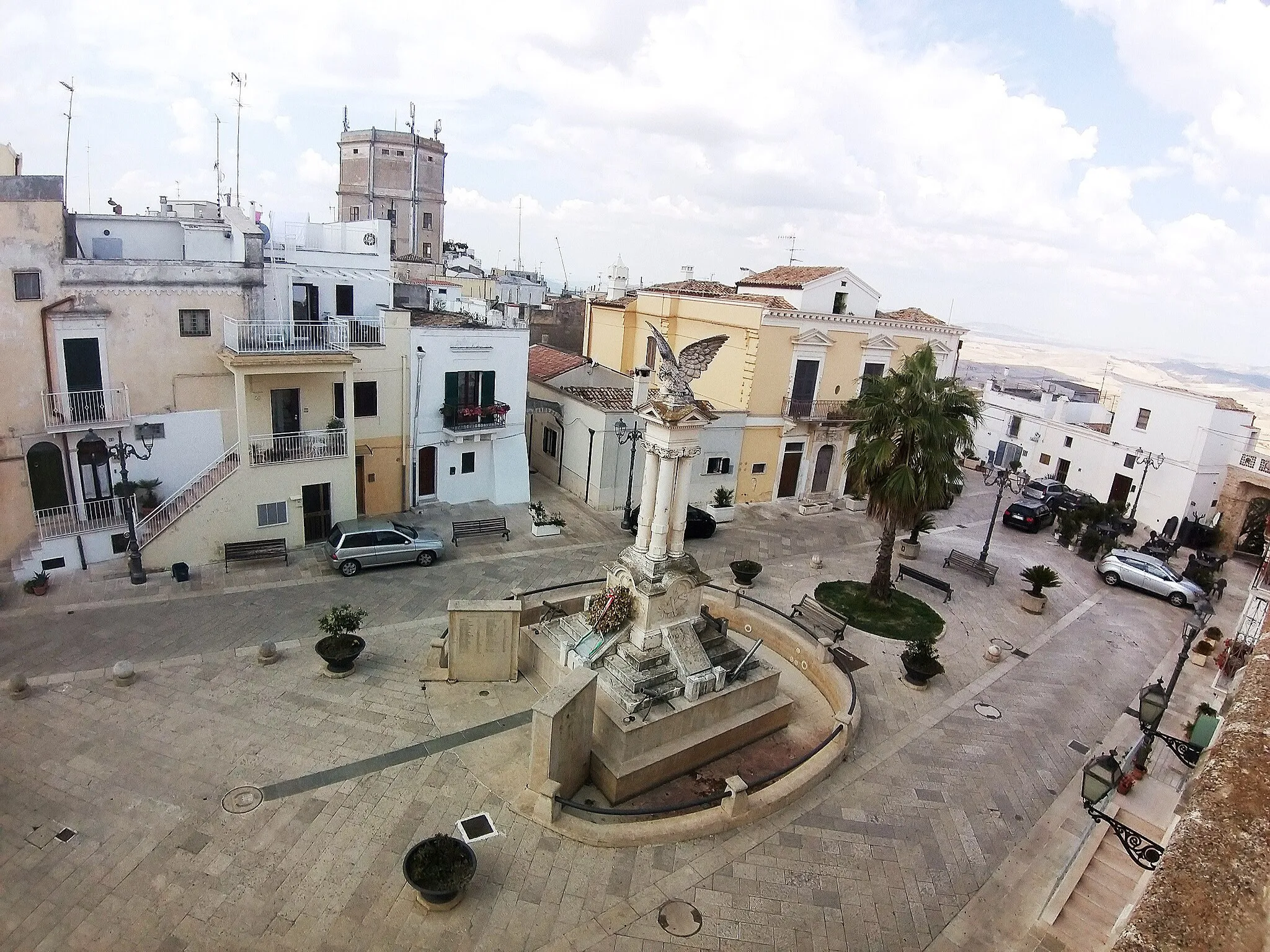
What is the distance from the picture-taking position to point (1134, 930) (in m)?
3.49

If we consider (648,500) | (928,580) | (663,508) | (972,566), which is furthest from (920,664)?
(972,566)

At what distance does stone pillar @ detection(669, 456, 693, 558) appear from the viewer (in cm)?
1380

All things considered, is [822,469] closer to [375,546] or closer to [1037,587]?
[1037,587]

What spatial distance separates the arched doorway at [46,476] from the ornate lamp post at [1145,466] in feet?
129

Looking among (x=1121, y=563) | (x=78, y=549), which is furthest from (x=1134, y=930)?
(x=1121, y=563)

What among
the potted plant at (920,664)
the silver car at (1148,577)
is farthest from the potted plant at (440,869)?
the silver car at (1148,577)

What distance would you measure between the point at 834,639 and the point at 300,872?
1262 centimetres

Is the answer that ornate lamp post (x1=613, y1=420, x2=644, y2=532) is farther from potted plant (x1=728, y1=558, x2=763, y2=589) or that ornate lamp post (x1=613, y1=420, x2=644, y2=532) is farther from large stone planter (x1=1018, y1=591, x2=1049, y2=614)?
large stone planter (x1=1018, y1=591, x2=1049, y2=614)

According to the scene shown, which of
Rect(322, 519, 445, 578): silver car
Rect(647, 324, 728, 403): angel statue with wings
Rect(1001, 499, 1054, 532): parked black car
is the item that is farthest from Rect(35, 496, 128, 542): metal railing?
Rect(1001, 499, 1054, 532): parked black car

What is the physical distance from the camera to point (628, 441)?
26234 millimetres

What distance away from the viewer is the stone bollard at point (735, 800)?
10932mm

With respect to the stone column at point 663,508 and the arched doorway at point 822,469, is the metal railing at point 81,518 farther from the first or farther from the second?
the arched doorway at point 822,469

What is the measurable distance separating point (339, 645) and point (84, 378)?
11107 millimetres

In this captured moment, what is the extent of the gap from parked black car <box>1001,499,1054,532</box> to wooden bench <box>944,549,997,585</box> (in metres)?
6.49
